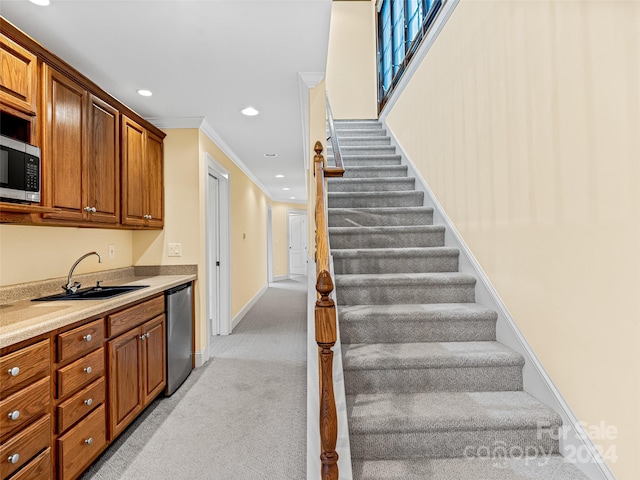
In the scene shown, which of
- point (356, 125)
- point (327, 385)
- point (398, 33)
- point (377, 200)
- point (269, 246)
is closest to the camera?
point (327, 385)

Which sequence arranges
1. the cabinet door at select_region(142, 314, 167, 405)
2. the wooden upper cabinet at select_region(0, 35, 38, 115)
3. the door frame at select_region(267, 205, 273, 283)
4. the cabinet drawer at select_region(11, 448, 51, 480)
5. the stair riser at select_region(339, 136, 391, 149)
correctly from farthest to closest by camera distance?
the door frame at select_region(267, 205, 273, 283), the stair riser at select_region(339, 136, 391, 149), the cabinet door at select_region(142, 314, 167, 405), the wooden upper cabinet at select_region(0, 35, 38, 115), the cabinet drawer at select_region(11, 448, 51, 480)

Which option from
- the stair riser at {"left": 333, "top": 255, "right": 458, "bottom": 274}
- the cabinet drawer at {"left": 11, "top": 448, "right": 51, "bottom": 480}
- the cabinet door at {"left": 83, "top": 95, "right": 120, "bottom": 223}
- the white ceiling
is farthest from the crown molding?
the cabinet drawer at {"left": 11, "top": 448, "right": 51, "bottom": 480}

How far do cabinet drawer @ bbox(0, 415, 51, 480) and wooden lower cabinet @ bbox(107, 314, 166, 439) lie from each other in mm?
Result: 500

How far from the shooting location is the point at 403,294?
2.33m

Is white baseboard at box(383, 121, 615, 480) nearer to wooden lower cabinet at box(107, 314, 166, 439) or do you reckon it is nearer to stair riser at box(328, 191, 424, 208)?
stair riser at box(328, 191, 424, 208)

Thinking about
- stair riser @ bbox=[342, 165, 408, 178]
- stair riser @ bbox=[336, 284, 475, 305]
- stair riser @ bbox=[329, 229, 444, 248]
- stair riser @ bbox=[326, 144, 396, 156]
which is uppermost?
stair riser @ bbox=[326, 144, 396, 156]

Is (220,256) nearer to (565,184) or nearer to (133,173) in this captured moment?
(133,173)

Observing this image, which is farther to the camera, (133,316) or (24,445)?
(133,316)

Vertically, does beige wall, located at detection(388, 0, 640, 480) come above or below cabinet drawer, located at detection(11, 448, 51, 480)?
above

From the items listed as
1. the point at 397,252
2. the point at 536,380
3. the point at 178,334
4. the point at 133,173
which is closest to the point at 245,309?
the point at 178,334

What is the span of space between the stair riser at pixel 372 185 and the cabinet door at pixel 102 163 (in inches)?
70.8

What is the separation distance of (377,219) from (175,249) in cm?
→ 196

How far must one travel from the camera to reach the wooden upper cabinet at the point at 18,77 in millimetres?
1671

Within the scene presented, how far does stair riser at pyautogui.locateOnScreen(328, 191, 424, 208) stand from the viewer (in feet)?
10.6
